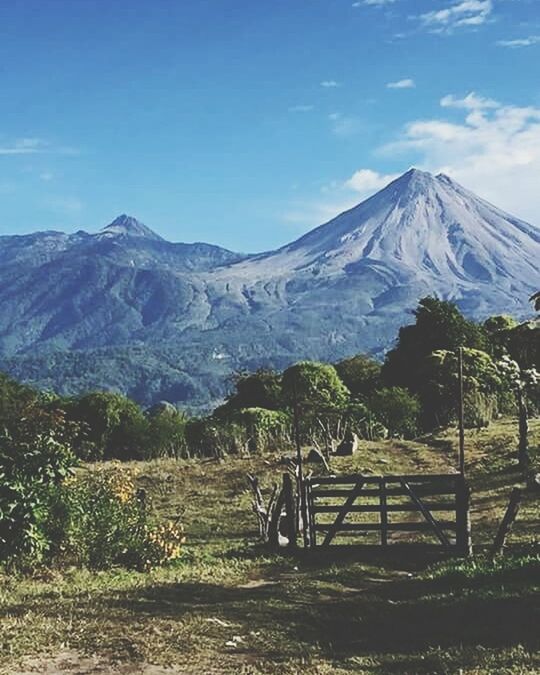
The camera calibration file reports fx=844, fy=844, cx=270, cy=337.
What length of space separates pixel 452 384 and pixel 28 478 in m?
24.1

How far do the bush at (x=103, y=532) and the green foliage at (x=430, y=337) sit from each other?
81.7 feet

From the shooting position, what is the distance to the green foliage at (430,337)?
37812 mm

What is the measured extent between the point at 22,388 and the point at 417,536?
3098 centimetres

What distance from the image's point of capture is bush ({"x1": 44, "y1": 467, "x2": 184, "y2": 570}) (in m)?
12.5

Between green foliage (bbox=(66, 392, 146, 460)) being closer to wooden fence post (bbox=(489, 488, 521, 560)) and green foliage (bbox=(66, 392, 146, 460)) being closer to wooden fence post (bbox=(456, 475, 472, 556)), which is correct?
wooden fence post (bbox=(456, 475, 472, 556))

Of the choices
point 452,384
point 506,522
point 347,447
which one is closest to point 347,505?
point 506,522

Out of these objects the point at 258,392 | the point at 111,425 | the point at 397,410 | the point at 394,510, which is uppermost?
the point at 258,392

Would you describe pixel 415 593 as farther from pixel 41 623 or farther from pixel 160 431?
pixel 160 431

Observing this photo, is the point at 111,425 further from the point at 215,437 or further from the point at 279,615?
the point at 279,615

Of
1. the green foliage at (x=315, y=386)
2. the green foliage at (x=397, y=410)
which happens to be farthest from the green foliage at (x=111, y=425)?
the green foliage at (x=397, y=410)

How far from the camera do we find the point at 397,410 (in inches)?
1291

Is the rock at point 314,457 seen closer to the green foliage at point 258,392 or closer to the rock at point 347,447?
the rock at point 347,447

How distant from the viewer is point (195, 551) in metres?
14.7

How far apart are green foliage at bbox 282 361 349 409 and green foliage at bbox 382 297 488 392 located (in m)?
3.34
